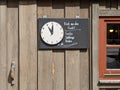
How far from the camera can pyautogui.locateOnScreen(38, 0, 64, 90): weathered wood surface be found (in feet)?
17.3

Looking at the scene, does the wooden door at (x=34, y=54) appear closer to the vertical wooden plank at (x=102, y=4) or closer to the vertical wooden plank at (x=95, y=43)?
the vertical wooden plank at (x=95, y=43)

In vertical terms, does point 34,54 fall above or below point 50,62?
above

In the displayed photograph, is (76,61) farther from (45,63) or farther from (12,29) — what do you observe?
(12,29)

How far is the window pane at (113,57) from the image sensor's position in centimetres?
538

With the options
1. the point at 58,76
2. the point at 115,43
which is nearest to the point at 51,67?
the point at 58,76

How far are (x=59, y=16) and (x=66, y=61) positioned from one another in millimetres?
679

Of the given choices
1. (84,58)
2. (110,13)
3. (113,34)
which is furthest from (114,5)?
(84,58)

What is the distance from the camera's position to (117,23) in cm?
533

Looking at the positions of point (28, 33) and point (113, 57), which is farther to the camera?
point (113, 57)

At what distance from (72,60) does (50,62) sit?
33 centimetres

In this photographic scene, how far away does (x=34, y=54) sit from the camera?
5.23m

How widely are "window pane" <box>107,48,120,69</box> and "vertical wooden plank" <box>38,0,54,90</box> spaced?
0.89 m

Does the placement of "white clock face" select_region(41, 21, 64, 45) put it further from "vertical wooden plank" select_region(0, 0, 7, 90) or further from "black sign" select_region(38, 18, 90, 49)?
"vertical wooden plank" select_region(0, 0, 7, 90)

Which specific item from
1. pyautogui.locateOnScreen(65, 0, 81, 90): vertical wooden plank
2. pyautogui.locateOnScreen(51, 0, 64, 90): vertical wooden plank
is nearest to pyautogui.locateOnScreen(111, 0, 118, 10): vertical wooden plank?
pyautogui.locateOnScreen(65, 0, 81, 90): vertical wooden plank
